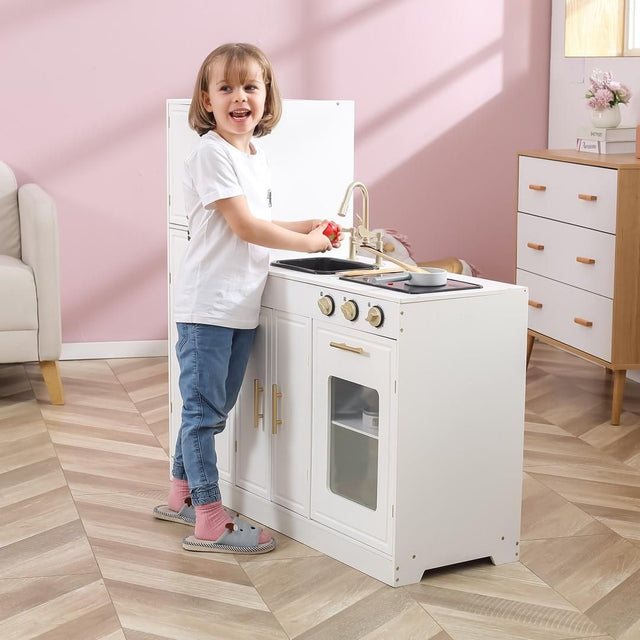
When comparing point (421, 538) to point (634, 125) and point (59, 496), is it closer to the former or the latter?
point (59, 496)

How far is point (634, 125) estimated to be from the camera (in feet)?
14.2

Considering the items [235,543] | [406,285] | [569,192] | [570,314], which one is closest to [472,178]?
[569,192]

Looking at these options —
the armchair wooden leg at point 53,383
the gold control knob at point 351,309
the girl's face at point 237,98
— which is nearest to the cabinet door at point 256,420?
the gold control knob at point 351,309

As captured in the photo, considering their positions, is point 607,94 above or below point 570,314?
above

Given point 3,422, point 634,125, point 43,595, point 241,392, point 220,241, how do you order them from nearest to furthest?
point 43,595, point 220,241, point 241,392, point 3,422, point 634,125

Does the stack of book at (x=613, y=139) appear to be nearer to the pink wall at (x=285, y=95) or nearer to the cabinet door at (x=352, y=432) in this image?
the pink wall at (x=285, y=95)

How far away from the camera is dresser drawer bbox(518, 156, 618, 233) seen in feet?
12.1

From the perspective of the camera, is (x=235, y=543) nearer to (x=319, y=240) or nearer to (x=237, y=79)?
(x=319, y=240)

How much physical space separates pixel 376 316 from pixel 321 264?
20.3 inches

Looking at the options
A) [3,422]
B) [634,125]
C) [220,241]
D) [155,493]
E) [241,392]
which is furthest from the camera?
[634,125]

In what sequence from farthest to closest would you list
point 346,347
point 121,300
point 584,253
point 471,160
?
point 471,160 → point 121,300 → point 584,253 → point 346,347

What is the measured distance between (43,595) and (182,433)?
0.51m

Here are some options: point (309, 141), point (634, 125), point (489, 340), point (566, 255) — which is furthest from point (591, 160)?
point (489, 340)

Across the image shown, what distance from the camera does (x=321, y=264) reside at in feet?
9.30
